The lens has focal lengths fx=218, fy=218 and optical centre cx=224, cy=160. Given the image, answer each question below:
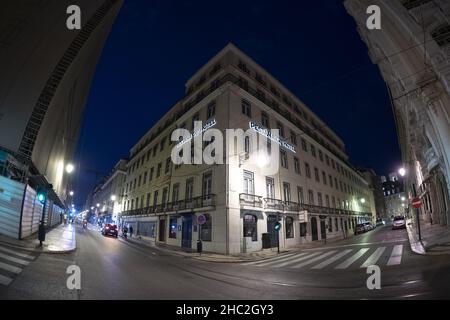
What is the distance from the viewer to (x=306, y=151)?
1211 inches

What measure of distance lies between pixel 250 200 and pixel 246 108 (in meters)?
9.20

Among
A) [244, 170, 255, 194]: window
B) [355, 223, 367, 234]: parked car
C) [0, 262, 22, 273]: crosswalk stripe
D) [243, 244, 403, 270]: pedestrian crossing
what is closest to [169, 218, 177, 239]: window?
[244, 170, 255, 194]: window

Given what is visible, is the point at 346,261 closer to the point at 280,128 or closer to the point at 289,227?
the point at 289,227

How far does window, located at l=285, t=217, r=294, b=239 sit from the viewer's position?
2245cm

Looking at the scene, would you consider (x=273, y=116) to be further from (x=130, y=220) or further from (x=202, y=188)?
(x=130, y=220)

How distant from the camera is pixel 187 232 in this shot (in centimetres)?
2120

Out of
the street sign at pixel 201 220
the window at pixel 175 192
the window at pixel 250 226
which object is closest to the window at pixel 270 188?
the window at pixel 250 226

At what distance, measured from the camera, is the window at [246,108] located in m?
21.7

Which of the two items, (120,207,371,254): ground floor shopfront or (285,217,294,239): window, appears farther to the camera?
(285,217,294,239): window

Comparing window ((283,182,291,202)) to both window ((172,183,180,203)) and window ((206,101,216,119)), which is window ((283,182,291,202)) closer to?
window ((206,101,216,119))

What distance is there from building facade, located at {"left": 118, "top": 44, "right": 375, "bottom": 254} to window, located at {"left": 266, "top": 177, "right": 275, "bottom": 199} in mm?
103

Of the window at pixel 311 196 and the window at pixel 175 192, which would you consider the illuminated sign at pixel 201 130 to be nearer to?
the window at pixel 175 192

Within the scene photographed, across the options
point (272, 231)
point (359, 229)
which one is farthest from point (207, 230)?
point (359, 229)
